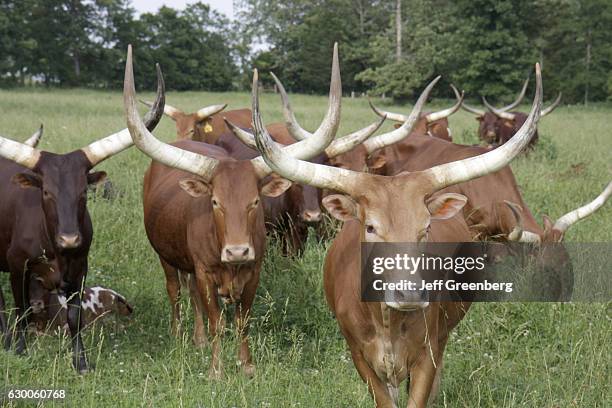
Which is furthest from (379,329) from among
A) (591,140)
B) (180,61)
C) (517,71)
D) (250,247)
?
(180,61)

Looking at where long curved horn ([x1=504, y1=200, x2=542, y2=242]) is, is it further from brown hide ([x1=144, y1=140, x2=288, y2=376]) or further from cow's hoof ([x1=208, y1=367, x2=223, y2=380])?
cow's hoof ([x1=208, y1=367, x2=223, y2=380])

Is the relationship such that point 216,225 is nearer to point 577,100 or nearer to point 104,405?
point 104,405

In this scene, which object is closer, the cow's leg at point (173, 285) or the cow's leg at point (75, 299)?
the cow's leg at point (75, 299)

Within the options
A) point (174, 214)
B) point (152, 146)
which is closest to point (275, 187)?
point (152, 146)

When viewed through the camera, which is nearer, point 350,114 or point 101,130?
point 101,130

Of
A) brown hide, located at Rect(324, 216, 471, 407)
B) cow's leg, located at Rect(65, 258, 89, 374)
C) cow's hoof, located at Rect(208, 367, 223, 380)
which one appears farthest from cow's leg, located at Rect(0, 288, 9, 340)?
brown hide, located at Rect(324, 216, 471, 407)

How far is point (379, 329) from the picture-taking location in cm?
326

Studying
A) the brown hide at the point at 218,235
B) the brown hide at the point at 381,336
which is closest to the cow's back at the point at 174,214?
the brown hide at the point at 218,235

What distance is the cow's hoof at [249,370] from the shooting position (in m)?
4.46

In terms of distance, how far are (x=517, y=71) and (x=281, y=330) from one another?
33654 mm

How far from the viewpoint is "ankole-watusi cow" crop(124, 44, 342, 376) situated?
4.18 m

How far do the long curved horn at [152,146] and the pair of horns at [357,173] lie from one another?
915mm

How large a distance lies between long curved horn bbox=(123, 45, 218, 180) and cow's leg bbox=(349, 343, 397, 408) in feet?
5.72

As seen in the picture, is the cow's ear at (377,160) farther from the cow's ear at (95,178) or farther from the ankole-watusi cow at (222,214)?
the cow's ear at (95,178)
